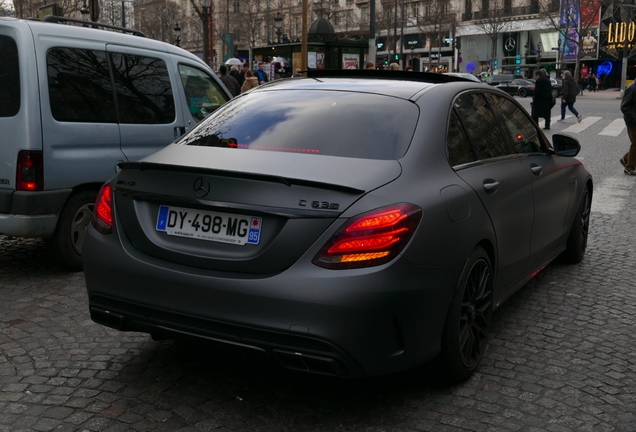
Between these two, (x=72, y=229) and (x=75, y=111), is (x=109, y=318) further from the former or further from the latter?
(x=75, y=111)

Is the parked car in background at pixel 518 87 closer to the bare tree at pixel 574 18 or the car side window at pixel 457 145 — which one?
the bare tree at pixel 574 18

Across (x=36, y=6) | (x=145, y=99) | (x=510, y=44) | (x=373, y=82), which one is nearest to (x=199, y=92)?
(x=145, y=99)

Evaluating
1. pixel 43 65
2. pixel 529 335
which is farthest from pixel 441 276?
pixel 43 65

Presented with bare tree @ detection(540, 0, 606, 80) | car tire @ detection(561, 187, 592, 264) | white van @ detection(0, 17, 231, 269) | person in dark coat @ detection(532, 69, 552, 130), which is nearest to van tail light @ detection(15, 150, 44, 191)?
white van @ detection(0, 17, 231, 269)

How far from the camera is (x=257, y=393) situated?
354 centimetres

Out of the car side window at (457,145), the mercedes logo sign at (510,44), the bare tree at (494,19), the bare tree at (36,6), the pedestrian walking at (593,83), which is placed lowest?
the pedestrian walking at (593,83)

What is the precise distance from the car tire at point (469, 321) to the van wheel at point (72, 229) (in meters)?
3.20

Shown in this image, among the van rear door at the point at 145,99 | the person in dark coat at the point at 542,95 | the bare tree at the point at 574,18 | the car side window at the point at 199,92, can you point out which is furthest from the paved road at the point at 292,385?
the bare tree at the point at 574,18

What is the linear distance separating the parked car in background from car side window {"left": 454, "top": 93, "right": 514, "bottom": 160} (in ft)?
160

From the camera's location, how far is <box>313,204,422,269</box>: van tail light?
3.01 m

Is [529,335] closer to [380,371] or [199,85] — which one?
[380,371]

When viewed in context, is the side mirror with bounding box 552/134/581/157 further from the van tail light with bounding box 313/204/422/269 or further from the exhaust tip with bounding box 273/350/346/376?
the exhaust tip with bounding box 273/350/346/376

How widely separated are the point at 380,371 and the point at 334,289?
1.37 feet

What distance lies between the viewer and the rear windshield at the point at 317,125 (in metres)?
3.54
